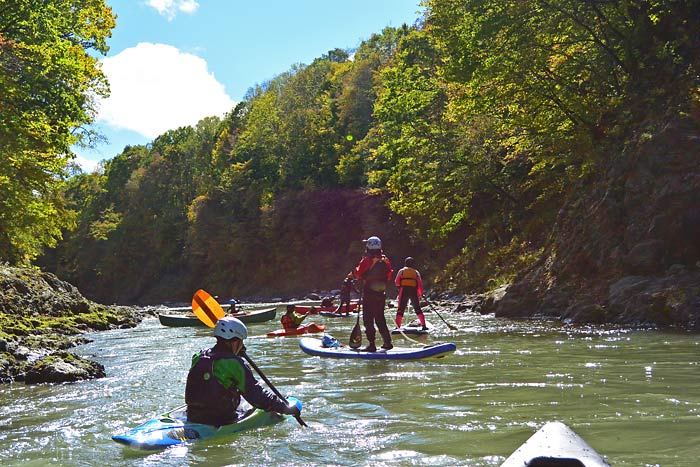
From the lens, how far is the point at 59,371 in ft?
33.6

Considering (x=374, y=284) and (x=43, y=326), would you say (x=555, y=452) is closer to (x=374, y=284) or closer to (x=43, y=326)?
(x=374, y=284)

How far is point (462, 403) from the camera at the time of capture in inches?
286

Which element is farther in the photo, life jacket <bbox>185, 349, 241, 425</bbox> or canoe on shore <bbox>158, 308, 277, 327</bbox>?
canoe on shore <bbox>158, 308, 277, 327</bbox>

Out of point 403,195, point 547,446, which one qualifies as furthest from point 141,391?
point 403,195

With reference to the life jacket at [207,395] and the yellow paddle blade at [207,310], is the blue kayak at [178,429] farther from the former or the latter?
the yellow paddle blade at [207,310]

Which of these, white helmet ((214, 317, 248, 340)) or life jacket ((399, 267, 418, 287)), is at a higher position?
life jacket ((399, 267, 418, 287))

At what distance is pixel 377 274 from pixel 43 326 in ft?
35.3

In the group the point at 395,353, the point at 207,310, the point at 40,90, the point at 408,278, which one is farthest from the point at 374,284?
the point at 40,90

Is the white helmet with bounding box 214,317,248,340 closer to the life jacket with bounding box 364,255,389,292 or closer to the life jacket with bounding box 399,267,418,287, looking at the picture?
the life jacket with bounding box 364,255,389,292

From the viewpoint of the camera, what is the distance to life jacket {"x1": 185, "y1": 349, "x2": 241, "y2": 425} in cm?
621

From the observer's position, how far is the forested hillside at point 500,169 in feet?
→ 50.6

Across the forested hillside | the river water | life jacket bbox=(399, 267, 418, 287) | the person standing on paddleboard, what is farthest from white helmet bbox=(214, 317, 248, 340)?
the forested hillside

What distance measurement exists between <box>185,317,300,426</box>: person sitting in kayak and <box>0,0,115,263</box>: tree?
430 inches

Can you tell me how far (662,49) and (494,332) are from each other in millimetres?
8720
